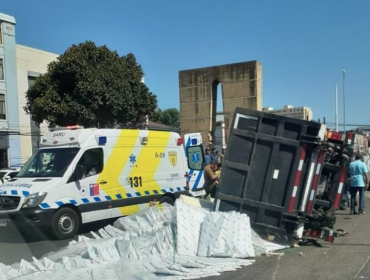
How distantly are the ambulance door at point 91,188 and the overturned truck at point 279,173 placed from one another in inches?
131

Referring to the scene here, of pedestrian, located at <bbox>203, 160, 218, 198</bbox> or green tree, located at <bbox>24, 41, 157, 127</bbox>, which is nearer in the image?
pedestrian, located at <bbox>203, 160, 218, 198</bbox>

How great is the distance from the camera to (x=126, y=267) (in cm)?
581

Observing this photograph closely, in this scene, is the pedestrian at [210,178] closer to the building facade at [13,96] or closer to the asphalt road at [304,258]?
the asphalt road at [304,258]

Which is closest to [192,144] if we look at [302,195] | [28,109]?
[302,195]

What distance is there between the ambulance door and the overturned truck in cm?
334

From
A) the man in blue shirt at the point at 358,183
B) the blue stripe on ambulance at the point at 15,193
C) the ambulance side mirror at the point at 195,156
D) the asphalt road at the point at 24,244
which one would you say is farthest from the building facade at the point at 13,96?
the man in blue shirt at the point at 358,183

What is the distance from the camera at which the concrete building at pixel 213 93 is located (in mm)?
21688

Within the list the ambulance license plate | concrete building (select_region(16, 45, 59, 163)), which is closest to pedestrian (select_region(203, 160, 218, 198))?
the ambulance license plate

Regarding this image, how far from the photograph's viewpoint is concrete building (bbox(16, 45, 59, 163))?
3338 cm

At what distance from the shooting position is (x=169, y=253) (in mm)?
6438

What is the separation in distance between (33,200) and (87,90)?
12453 millimetres

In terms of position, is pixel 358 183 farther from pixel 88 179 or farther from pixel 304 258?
pixel 88 179

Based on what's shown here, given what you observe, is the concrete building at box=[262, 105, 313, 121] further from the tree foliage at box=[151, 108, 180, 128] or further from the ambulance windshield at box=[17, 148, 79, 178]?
the tree foliage at box=[151, 108, 180, 128]

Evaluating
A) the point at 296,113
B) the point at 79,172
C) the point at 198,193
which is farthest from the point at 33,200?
the point at 296,113
